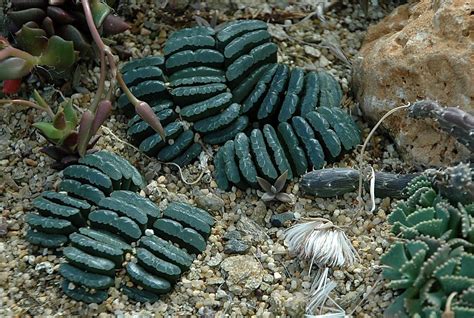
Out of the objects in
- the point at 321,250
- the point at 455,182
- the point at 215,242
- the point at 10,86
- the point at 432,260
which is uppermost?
the point at 455,182

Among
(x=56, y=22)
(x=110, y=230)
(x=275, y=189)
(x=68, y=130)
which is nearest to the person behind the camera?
(x=110, y=230)

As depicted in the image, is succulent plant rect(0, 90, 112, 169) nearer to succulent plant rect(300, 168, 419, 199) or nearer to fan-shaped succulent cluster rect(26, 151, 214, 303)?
fan-shaped succulent cluster rect(26, 151, 214, 303)

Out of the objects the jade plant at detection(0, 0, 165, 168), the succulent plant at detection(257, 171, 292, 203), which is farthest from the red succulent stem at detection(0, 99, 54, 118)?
the succulent plant at detection(257, 171, 292, 203)

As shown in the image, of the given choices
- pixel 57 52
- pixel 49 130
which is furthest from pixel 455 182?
pixel 57 52

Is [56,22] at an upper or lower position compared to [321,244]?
upper

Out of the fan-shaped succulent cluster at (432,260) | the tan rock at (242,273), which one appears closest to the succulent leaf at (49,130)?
the tan rock at (242,273)

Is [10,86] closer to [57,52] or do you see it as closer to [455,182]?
[57,52]
